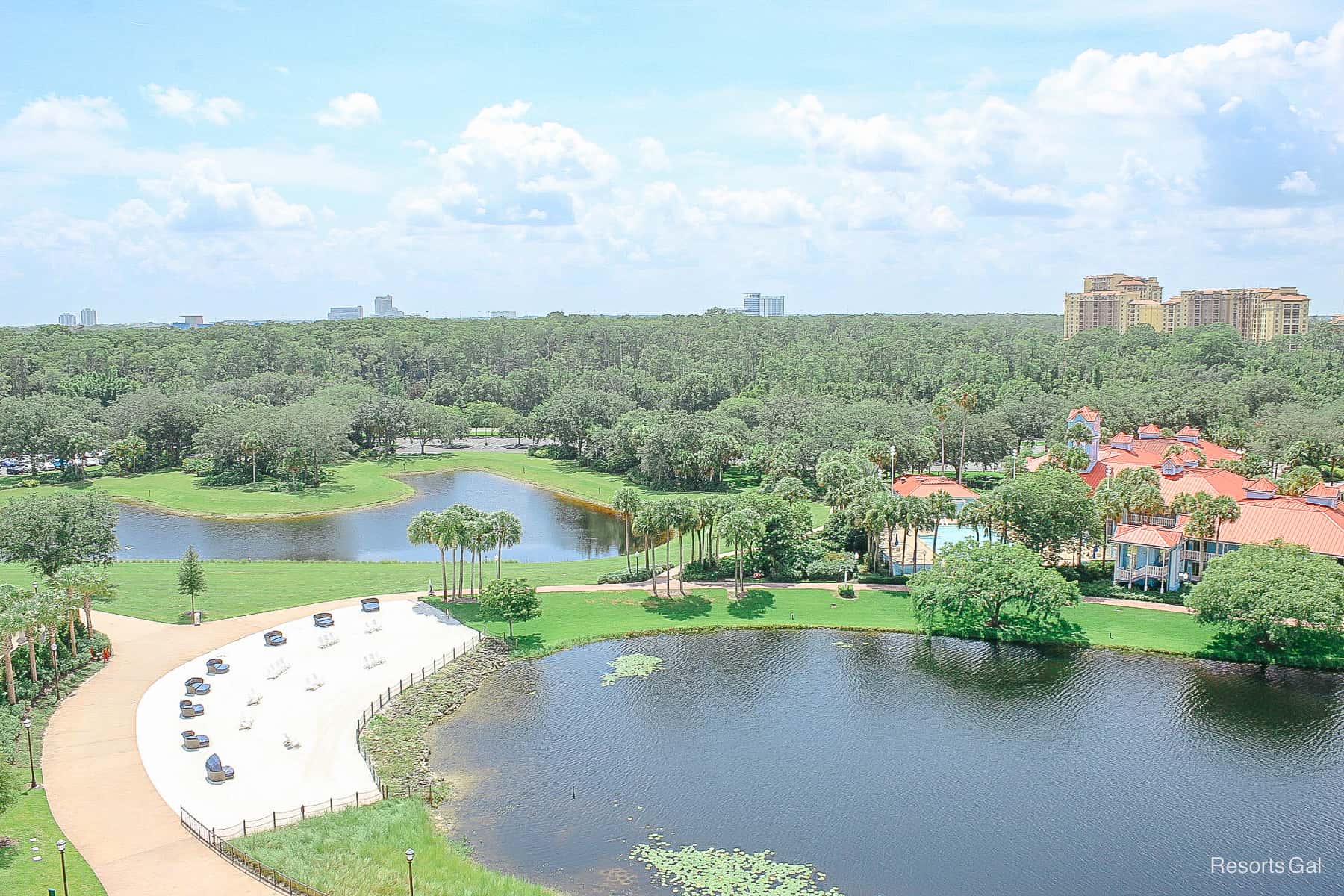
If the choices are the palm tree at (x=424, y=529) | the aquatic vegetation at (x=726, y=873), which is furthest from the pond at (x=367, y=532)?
the aquatic vegetation at (x=726, y=873)

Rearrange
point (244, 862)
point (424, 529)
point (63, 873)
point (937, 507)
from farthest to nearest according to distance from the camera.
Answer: point (937, 507) → point (424, 529) → point (244, 862) → point (63, 873)

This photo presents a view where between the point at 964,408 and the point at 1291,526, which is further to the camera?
the point at 964,408

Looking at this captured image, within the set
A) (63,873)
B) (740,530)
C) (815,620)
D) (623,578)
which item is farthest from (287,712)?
(815,620)

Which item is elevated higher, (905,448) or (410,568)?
(905,448)

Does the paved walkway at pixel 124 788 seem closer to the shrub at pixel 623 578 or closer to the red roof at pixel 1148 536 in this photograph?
the shrub at pixel 623 578

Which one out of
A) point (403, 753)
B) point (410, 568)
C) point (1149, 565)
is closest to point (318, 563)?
point (410, 568)

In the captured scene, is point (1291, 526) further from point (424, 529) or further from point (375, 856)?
point (375, 856)

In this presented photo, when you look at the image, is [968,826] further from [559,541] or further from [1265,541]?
[559,541]
